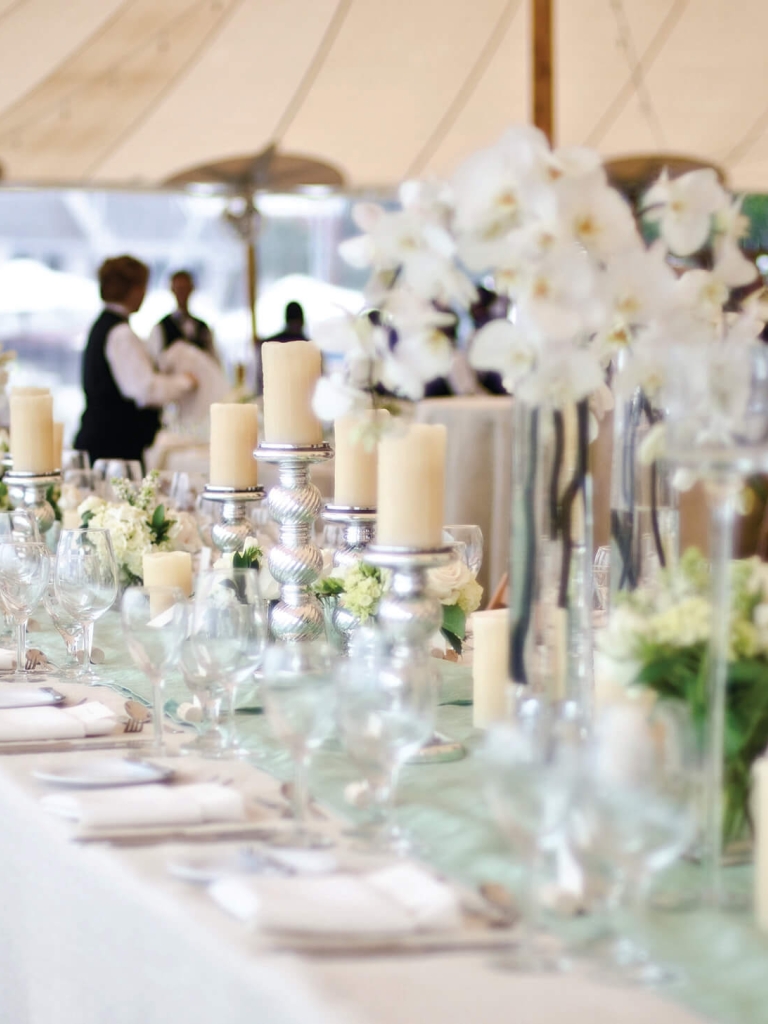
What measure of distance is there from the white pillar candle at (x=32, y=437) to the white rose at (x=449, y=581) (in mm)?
1151

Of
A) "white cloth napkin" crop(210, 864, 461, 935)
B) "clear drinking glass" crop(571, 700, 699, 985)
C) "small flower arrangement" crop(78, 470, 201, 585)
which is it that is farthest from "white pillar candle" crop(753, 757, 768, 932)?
"small flower arrangement" crop(78, 470, 201, 585)

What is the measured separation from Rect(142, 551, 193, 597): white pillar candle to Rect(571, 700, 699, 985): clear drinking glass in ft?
4.84

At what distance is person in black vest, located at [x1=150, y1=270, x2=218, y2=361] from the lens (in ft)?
23.1

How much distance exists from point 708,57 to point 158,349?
3786 millimetres

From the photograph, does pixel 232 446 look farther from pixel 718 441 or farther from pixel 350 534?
pixel 718 441

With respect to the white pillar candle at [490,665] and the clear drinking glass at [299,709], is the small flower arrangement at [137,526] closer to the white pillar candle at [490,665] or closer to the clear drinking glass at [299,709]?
the white pillar candle at [490,665]

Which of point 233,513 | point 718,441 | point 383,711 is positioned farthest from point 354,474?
point 718,441

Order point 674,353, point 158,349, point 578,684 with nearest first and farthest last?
point 674,353
point 578,684
point 158,349

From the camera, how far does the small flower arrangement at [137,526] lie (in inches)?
102

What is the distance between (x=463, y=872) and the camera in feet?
4.01

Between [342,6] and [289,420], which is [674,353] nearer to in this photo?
[289,420]

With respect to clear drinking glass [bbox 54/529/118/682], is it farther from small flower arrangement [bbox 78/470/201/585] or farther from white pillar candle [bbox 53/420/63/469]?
white pillar candle [bbox 53/420/63/469]

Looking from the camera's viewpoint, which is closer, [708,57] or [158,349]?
[158,349]

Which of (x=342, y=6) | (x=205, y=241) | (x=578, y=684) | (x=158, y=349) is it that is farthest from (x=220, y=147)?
(x=578, y=684)
